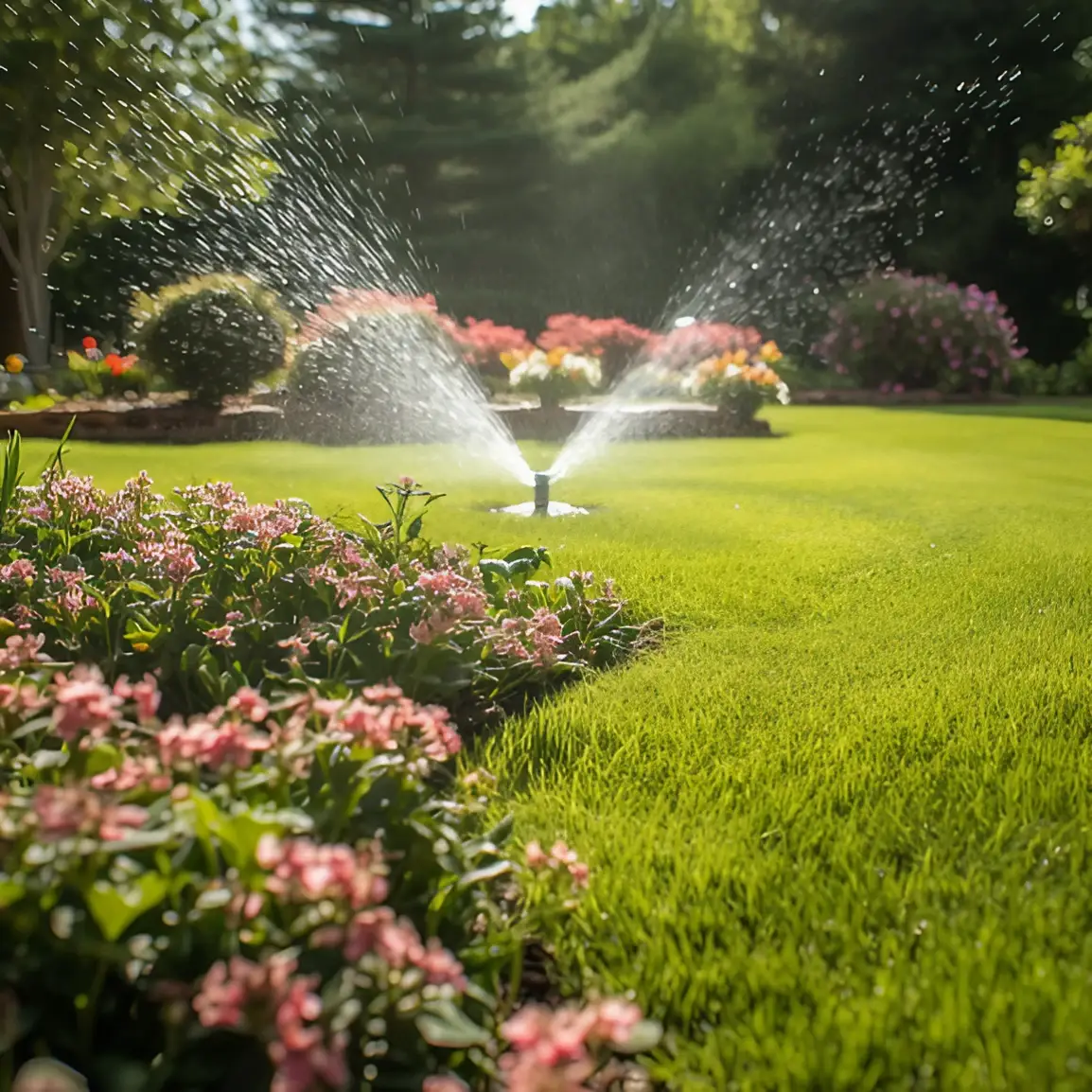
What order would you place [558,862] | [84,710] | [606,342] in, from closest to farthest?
[84,710] < [558,862] < [606,342]

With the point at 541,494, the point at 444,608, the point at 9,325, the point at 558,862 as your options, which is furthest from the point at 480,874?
the point at 9,325

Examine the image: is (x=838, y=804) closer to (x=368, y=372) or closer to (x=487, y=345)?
(x=368, y=372)

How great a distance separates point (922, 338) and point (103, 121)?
12.0m

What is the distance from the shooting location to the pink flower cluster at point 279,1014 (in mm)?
1060

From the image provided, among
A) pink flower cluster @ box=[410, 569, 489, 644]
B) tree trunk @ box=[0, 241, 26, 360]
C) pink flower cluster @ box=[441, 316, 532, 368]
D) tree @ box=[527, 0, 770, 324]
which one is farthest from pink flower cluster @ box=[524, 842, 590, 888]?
tree @ box=[527, 0, 770, 324]

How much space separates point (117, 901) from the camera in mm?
1247

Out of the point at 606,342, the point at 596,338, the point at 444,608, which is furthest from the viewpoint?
the point at 606,342

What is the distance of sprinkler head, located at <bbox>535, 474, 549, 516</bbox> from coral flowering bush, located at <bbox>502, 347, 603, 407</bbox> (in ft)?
18.8

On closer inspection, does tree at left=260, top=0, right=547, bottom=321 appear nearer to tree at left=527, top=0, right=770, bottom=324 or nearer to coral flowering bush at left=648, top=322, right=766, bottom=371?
tree at left=527, top=0, right=770, bottom=324

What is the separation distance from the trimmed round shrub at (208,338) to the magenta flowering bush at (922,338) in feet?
29.0

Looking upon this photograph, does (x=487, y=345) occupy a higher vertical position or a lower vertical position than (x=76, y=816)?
higher

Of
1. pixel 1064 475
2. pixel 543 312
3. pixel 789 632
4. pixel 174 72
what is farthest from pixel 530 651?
pixel 543 312

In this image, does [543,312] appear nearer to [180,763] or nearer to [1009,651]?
[1009,651]

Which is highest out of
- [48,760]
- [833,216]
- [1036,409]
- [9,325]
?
[833,216]
